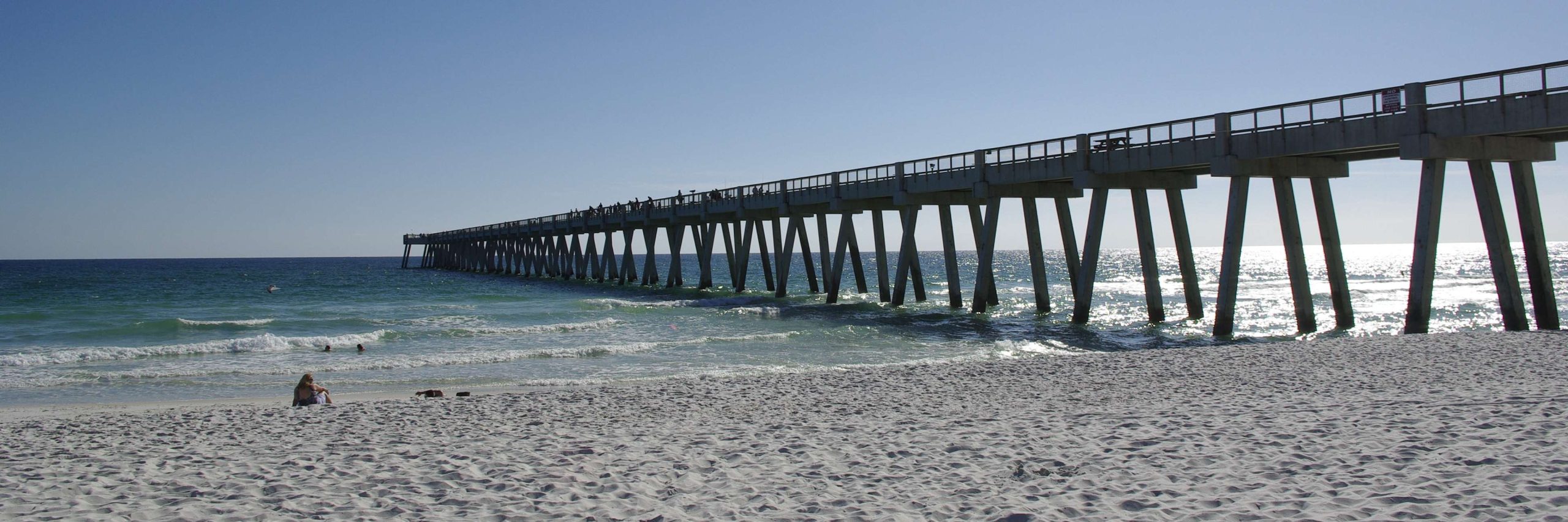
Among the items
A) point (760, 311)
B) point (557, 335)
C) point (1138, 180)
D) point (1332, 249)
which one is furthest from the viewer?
point (760, 311)

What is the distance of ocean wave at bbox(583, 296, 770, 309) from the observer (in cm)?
3512

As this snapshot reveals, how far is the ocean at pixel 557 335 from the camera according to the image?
17.1m

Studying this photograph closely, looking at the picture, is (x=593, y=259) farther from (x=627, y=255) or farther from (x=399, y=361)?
(x=399, y=361)

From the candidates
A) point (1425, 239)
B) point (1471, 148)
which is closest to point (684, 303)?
point (1425, 239)

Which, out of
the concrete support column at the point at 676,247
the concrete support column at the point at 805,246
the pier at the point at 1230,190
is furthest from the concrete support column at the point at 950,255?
the concrete support column at the point at 676,247

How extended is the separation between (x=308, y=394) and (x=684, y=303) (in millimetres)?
24127

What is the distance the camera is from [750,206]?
38.6 metres

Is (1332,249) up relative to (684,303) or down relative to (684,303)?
up

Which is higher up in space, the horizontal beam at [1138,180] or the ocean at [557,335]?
the horizontal beam at [1138,180]

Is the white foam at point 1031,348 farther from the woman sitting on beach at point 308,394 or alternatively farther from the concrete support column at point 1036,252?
the woman sitting on beach at point 308,394

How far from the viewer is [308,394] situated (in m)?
12.0

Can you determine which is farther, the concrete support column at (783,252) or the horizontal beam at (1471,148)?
the concrete support column at (783,252)

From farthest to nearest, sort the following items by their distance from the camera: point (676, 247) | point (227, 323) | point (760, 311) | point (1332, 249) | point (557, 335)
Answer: point (676, 247), point (760, 311), point (227, 323), point (557, 335), point (1332, 249)

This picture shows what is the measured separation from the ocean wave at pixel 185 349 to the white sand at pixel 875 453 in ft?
32.4
